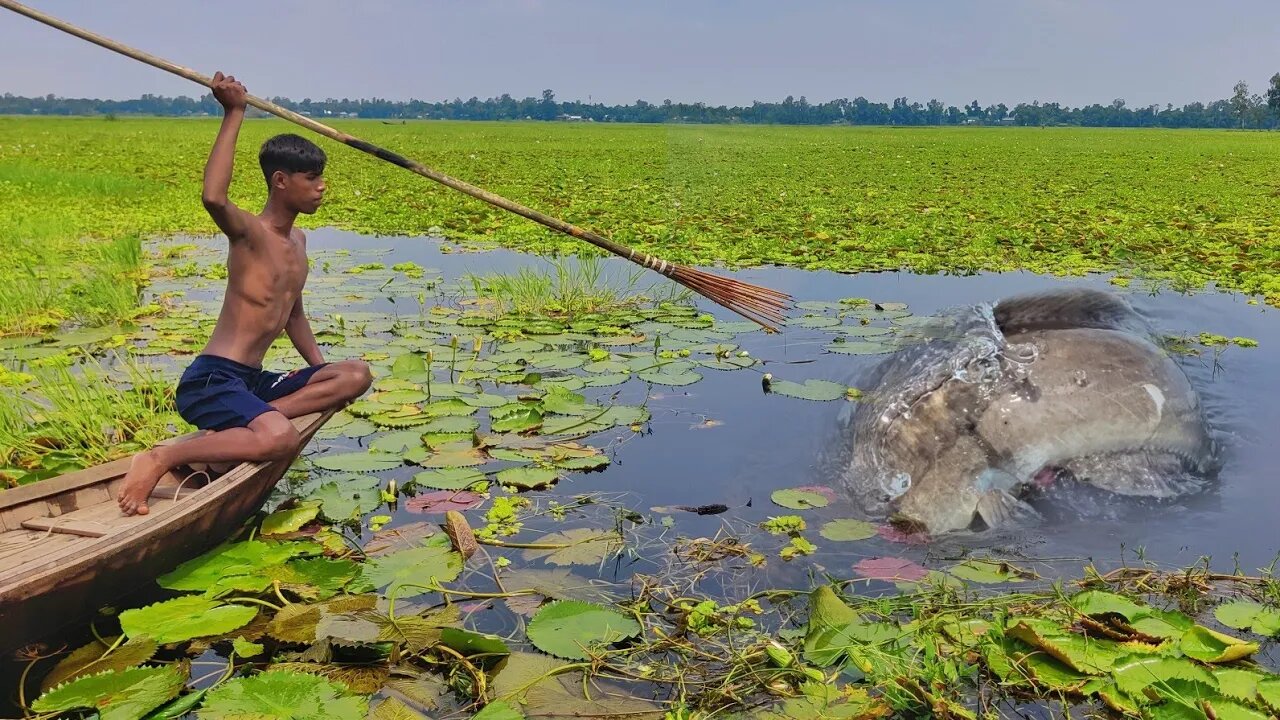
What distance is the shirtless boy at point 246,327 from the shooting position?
117 inches

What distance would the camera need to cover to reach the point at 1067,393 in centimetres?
407

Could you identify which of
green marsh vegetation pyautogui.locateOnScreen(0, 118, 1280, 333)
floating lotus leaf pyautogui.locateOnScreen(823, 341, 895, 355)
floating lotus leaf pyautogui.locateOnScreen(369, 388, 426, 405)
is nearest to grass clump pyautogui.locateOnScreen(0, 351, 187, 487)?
floating lotus leaf pyautogui.locateOnScreen(369, 388, 426, 405)

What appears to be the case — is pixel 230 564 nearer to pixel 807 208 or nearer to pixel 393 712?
pixel 393 712

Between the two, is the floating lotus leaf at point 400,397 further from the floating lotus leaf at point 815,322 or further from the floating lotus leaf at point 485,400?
the floating lotus leaf at point 815,322

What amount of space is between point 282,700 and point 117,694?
1.46 feet

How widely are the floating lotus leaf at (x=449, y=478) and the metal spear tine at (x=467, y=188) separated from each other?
1046 mm

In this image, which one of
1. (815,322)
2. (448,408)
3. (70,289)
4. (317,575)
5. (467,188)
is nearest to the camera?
(317,575)

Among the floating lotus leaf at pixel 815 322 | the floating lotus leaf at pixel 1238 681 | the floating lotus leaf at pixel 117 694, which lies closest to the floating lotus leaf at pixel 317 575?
the floating lotus leaf at pixel 117 694

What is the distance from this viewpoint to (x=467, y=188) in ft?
12.1

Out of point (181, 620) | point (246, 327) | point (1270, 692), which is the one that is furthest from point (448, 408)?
point (1270, 692)

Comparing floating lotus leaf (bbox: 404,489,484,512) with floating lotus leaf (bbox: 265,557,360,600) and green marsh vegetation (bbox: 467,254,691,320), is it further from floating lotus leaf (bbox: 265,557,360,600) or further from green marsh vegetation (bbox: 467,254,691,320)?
green marsh vegetation (bbox: 467,254,691,320)

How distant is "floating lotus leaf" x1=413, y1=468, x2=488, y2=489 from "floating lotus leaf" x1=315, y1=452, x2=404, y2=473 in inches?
6.3

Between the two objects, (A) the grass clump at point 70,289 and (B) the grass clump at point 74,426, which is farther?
(A) the grass clump at point 70,289

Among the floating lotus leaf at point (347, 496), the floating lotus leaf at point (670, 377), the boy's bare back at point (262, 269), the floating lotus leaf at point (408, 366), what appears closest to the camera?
the boy's bare back at point (262, 269)
